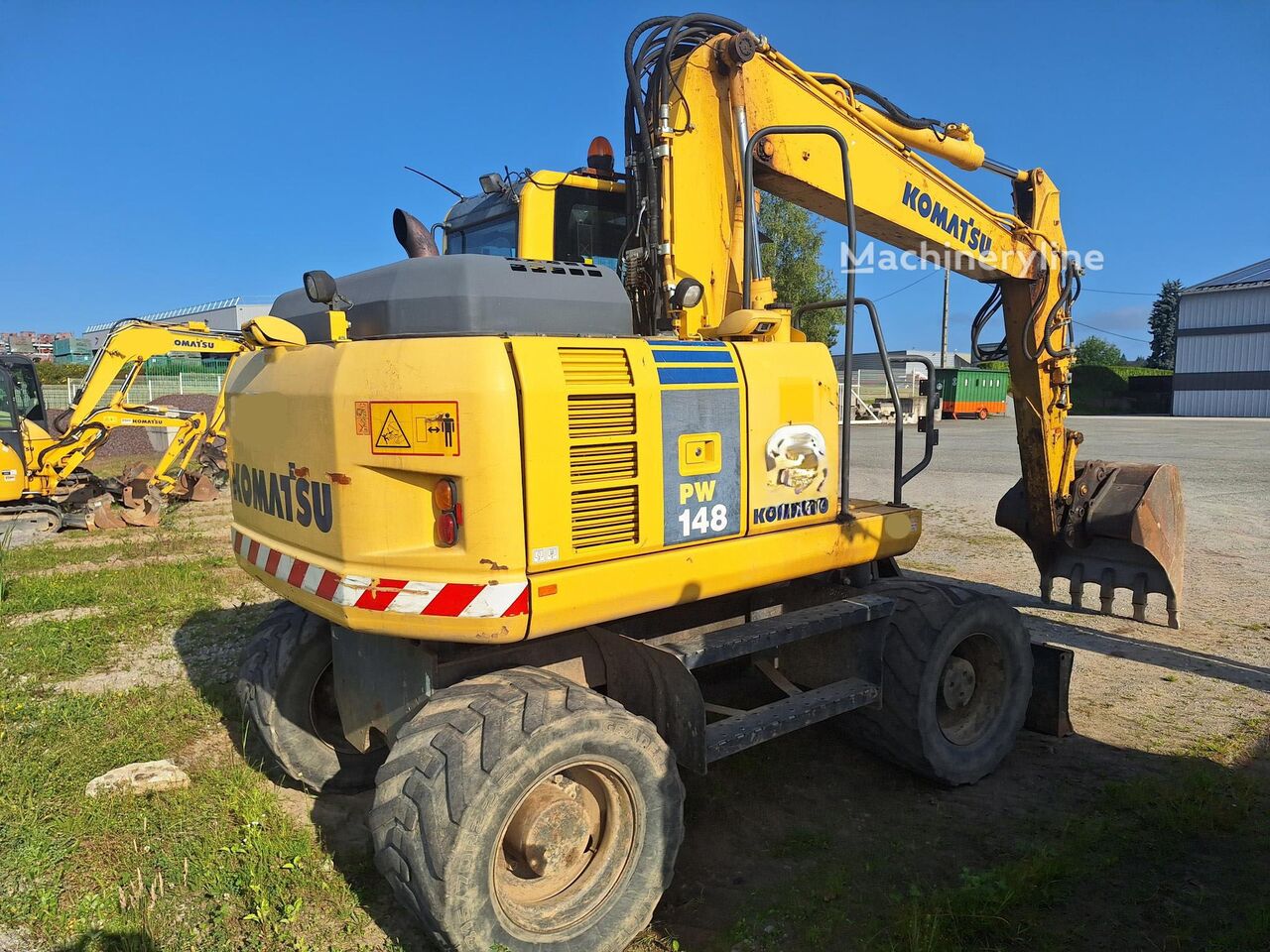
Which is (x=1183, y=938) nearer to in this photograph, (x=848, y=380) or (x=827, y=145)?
(x=848, y=380)

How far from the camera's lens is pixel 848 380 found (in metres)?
3.85

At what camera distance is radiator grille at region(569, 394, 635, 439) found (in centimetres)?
304

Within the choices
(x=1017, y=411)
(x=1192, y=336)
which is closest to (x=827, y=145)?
(x=1017, y=411)

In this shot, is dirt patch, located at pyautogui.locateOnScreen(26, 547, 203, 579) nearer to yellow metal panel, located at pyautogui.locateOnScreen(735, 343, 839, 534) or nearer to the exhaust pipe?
the exhaust pipe

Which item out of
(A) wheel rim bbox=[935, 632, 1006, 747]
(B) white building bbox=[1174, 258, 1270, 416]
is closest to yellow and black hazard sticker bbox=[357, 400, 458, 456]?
(A) wheel rim bbox=[935, 632, 1006, 747]

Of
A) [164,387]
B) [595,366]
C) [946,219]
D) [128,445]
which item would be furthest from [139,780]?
[164,387]

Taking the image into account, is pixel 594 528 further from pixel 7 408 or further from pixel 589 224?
pixel 7 408

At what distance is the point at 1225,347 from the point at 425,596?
4690 cm

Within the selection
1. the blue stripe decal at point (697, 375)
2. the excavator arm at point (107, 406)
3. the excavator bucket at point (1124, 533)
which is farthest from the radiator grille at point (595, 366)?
the excavator arm at point (107, 406)

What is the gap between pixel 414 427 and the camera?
2.93m

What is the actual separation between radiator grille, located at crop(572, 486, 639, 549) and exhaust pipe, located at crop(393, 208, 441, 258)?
1740 millimetres

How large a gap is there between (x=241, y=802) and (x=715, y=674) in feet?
8.94

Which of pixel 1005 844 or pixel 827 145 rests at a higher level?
pixel 827 145

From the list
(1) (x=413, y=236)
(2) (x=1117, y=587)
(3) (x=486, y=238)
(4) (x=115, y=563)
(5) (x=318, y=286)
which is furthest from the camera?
(4) (x=115, y=563)
